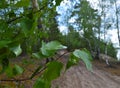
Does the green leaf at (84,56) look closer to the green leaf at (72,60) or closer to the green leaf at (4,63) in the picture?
the green leaf at (72,60)

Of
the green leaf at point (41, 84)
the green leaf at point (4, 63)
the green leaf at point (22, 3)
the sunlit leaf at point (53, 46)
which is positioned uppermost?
the green leaf at point (22, 3)

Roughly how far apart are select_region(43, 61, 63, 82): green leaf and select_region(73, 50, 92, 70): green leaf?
0.04 metres

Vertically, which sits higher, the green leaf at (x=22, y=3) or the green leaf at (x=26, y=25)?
the green leaf at (x=22, y=3)

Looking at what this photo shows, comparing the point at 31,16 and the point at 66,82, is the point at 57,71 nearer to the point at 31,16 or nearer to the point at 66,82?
the point at 31,16

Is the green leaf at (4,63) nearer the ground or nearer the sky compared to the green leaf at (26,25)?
nearer the ground

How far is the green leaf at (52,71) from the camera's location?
532 mm

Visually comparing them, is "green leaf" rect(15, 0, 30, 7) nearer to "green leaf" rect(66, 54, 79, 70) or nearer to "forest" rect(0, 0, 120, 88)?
"forest" rect(0, 0, 120, 88)

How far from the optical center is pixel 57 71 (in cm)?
53

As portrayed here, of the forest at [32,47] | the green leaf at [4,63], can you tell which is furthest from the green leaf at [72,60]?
the green leaf at [4,63]

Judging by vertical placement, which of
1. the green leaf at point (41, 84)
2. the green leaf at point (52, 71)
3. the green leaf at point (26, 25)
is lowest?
the green leaf at point (41, 84)

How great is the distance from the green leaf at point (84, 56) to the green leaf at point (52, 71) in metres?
0.04

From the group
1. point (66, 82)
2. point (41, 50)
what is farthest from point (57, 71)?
point (66, 82)

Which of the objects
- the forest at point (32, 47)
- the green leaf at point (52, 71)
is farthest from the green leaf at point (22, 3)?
the green leaf at point (52, 71)

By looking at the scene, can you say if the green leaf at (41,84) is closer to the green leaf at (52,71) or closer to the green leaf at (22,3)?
the green leaf at (52,71)
